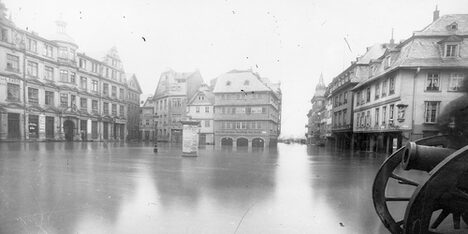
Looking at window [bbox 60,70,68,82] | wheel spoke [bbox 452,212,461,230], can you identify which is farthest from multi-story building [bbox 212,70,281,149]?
wheel spoke [bbox 452,212,461,230]

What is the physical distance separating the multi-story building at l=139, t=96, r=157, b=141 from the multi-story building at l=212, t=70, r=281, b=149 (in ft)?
35.2

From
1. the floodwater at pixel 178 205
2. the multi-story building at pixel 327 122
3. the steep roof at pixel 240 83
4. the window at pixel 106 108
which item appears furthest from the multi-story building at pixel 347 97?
the window at pixel 106 108

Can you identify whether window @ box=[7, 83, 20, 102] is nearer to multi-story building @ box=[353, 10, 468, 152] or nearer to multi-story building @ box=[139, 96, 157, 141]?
multi-story building @ box=[353, 10, 468, 152]

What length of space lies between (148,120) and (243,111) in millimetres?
15903

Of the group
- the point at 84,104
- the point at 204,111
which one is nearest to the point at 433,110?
the point at 84,104

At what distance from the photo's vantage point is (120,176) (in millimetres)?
7973

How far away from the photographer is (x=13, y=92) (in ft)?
36.7

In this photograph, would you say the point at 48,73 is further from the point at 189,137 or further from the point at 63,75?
the point at 189,137

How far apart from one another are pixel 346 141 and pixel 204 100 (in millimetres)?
24870

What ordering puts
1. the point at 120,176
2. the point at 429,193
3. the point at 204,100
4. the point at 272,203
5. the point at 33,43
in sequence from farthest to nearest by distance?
the point at 204,100, the point at 33,43, the point at 120,176, the point at 272,203, the point at 429,193

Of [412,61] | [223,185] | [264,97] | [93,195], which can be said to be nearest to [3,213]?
[93,195]

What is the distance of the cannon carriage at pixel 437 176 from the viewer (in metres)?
1.78

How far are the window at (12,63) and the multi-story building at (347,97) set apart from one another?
28822mm

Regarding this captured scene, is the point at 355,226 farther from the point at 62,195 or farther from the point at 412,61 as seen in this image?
the point at 62,195
